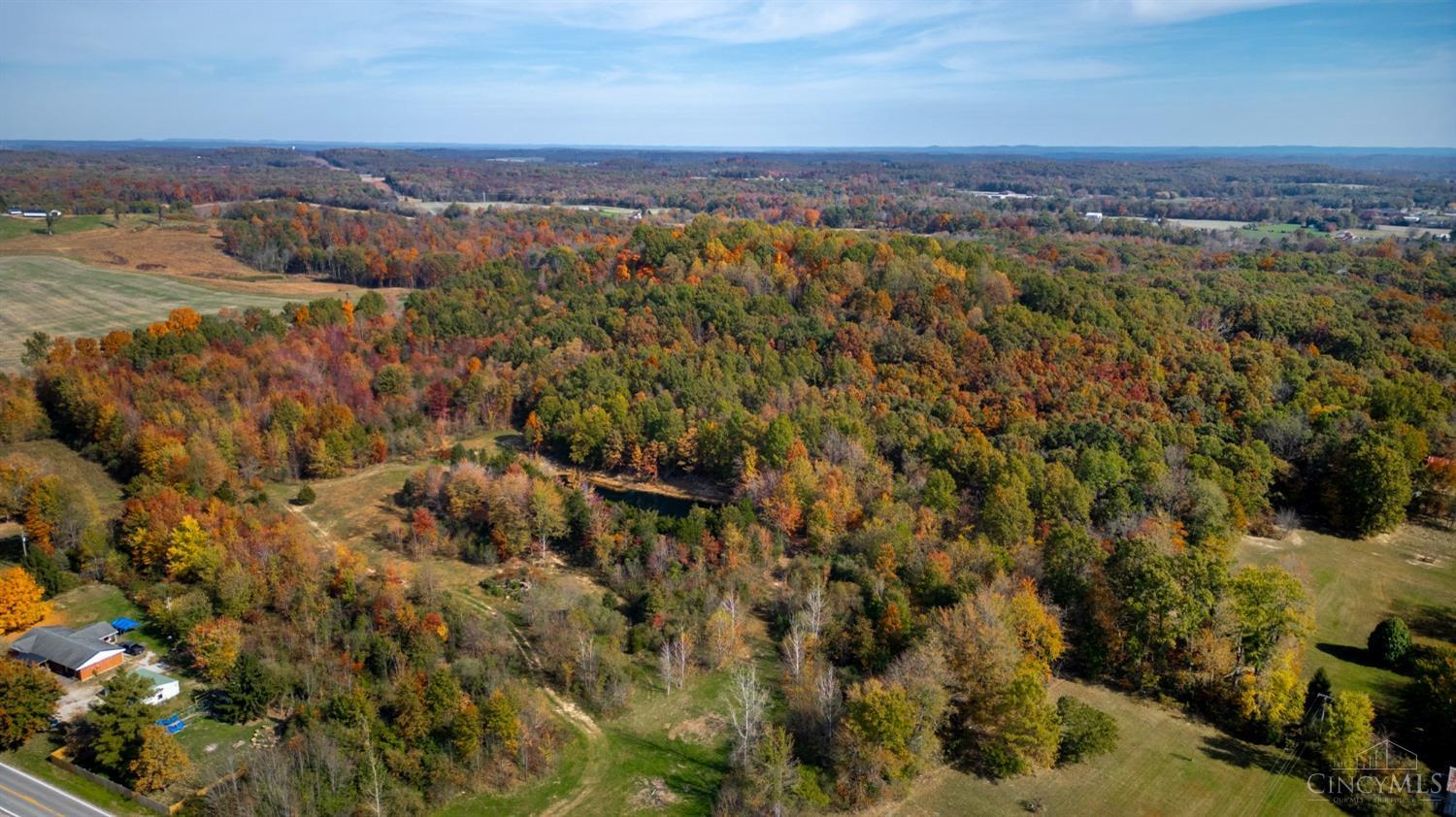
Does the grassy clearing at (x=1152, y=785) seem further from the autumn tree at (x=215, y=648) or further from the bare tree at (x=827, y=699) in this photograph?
the autumn tree at (x=215, y=648)

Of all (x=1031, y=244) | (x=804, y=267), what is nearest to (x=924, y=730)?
(x=804, y=267)

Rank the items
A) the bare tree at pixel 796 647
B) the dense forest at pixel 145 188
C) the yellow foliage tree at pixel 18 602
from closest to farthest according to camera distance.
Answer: the bare tree at pixel 796 647, the yellow foliage tree at pixel 18 602, the dense forest at pixel 145 188

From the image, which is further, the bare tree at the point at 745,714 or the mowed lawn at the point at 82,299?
the mowed lawn at the point at 82,299

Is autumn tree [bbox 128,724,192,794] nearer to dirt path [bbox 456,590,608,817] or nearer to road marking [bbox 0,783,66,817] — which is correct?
road marking [bbox 0,783,66,817]

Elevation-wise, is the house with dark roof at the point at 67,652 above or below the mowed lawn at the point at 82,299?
below

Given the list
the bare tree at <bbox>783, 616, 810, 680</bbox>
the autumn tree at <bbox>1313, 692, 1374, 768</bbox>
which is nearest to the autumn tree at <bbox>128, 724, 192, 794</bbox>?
the bare tree at <bbox>783, 616, 810, 680</bbox>

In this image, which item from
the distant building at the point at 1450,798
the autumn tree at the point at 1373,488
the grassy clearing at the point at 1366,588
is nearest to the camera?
the distant building at the point at 1450,798

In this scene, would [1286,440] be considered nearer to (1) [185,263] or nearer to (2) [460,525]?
(2) [460,525]

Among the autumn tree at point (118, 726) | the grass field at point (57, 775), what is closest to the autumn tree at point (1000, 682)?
the grass field at point (57, 775)
